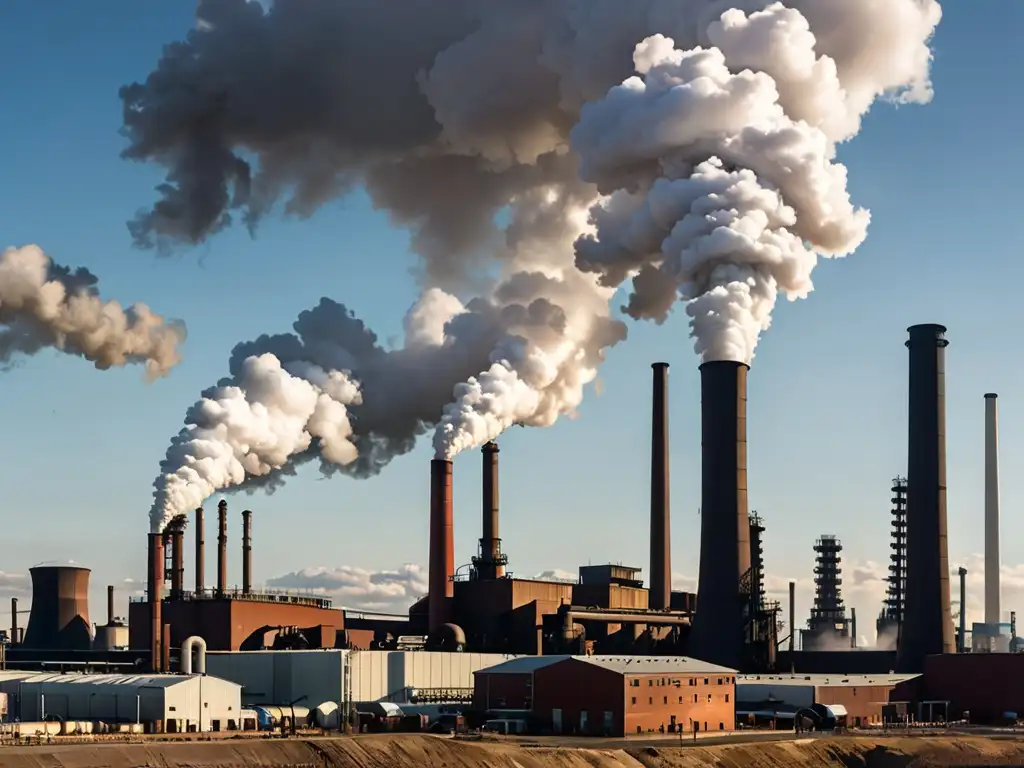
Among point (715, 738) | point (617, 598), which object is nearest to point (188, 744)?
point (715, 738)

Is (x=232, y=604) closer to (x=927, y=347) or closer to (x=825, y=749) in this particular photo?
(x=825, y=749)

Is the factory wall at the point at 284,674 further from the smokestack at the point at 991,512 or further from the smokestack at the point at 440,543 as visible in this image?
the smokestack at the point at 991,512

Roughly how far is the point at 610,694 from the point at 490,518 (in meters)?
28.1

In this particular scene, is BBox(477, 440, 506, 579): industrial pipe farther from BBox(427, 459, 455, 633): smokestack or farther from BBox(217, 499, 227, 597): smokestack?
BBox(217, 499, 227, 597): smokestack

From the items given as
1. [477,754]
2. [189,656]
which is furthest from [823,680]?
[189,656]

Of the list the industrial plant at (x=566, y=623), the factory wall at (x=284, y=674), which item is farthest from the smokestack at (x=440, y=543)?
the factory wall at (x=284, y=674)

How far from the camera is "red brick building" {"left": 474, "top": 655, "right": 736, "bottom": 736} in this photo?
212 ft

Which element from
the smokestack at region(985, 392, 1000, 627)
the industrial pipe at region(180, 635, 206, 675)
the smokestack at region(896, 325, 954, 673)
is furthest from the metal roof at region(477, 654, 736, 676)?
the smokestack at region(985, 392, 1000, 627)

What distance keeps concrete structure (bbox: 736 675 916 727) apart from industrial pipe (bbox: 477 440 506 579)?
1870 cm

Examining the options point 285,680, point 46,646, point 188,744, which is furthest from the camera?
point 46,646

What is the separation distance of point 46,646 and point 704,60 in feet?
156

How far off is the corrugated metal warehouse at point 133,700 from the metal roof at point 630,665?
1253 cm

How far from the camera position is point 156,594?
2753 inches

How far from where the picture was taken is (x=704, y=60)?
73.0 metres
